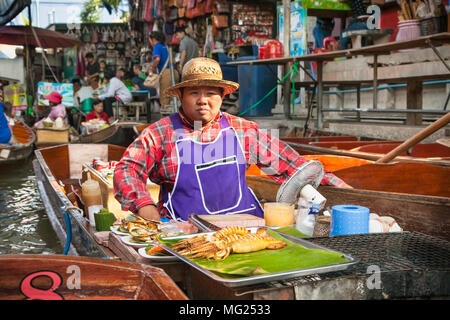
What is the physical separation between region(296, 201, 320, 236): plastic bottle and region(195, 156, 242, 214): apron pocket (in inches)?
26.1

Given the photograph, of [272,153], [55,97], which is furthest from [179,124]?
[55,97]

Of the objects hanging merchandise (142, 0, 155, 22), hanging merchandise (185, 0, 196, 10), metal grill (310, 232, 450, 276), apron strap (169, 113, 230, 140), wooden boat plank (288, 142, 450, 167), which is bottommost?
metal grill (310, 232, 450, 276)

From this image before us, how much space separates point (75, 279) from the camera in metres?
1.62

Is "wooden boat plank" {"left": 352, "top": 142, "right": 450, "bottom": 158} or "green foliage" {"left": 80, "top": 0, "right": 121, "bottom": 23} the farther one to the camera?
"green foliage" {"left": 80, "top": 0, "right": 121, "bottom": 23}

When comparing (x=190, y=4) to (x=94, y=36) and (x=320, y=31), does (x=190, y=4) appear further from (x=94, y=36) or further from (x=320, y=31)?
(x=94, y=36)

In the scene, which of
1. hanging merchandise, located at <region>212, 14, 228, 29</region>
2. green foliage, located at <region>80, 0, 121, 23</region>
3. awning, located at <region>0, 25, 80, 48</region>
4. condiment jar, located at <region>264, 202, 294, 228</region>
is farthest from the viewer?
green foliage, located at <region>80, 0, 121, 23</region>

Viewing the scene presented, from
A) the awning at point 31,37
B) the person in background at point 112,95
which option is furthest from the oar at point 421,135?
the awning at point 31,37

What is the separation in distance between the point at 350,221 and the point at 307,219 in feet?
1.08

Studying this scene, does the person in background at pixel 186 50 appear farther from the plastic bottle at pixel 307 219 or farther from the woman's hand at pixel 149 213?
the plastic bottle at pixel 307 219

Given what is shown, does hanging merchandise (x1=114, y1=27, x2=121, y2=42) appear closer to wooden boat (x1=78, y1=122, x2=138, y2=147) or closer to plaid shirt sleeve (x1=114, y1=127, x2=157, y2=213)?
wooden boat (x1=78, y1=122, x2=138, y2=147)

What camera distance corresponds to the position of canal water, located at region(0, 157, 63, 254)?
18.2ft

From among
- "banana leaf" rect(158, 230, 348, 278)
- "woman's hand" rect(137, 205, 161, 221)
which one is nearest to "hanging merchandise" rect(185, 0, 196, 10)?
"woman's hand" rect(137, 205, 161, 221)

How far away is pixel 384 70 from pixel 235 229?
575 cm

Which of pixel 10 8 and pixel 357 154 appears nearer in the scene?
pixel 357 154
